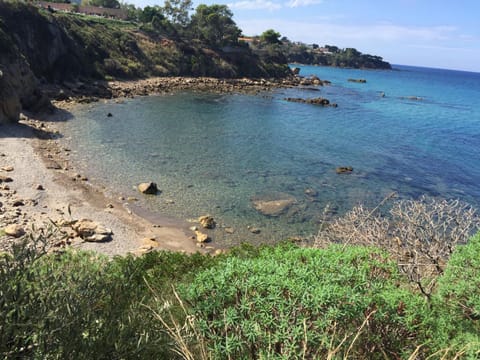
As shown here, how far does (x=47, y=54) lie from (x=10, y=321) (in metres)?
58.4

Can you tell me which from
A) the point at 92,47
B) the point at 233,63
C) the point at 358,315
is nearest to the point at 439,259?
the point at 358,315

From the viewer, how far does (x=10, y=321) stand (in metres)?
5.08

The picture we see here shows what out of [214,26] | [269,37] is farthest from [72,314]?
[269,37]

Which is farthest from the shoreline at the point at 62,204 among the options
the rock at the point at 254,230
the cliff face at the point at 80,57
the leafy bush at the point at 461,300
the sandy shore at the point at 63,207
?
the leafy bush at the point at 461,300

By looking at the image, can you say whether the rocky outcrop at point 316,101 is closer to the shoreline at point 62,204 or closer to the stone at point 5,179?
the shoreline at point 62,204

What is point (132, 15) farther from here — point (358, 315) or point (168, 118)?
point (358, 315)

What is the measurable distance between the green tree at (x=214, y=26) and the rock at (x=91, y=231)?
86.1 meters

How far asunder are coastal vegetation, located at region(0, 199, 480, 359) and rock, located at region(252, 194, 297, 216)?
1526 cm

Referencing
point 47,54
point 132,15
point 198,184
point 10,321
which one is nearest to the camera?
point 10,321

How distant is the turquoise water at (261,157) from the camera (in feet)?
78.6

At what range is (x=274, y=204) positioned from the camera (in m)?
24.3

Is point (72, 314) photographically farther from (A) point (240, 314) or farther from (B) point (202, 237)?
(B) point (202, 237)

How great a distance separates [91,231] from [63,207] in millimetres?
1924

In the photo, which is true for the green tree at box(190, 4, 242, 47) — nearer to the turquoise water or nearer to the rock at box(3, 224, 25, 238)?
the turquoise water
